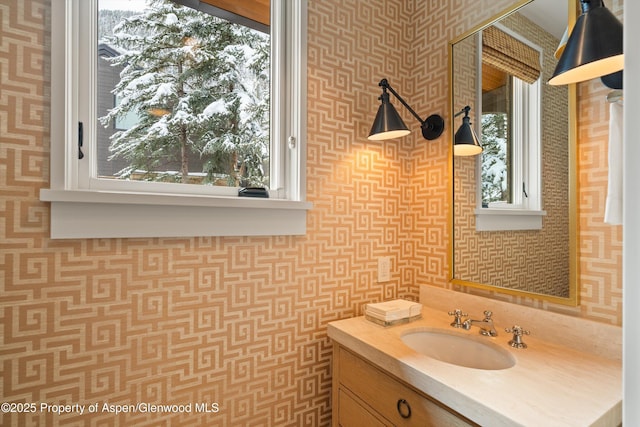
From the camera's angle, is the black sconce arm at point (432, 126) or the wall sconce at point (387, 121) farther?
the black sconce arm at point (432, 126)

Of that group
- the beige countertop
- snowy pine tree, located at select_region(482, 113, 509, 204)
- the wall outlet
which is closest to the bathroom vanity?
the beige countertop

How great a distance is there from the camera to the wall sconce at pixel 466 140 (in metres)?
1.29

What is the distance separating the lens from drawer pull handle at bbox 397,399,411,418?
2.90 feet

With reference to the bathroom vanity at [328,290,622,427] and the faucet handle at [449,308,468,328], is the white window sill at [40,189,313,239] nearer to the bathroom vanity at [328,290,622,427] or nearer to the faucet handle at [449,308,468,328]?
the bathroom vanity at [328,290,622,427]

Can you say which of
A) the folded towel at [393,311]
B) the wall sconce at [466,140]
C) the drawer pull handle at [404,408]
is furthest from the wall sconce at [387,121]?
the drawer pull handle at [404,408]

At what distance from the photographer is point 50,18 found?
87 centimetres

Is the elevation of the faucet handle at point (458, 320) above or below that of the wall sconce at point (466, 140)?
below

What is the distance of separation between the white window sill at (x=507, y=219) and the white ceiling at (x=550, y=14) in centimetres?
61

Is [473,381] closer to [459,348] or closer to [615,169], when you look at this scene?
[459,348]

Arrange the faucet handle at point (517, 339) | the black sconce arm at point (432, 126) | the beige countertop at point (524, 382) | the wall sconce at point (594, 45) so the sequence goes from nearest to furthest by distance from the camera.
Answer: the beige countertop at point (524, 382)
the wall sconce at point (594, 45)
the faucet handle at point (517, 339)
the black sconce arm at point (432, 126)

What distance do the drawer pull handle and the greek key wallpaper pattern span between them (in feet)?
1.51

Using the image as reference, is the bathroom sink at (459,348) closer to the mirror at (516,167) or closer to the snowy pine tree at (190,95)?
the mirror at (516,167)

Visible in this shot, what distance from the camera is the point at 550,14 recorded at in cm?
105

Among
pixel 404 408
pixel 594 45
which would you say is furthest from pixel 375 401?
pixel 594 45
